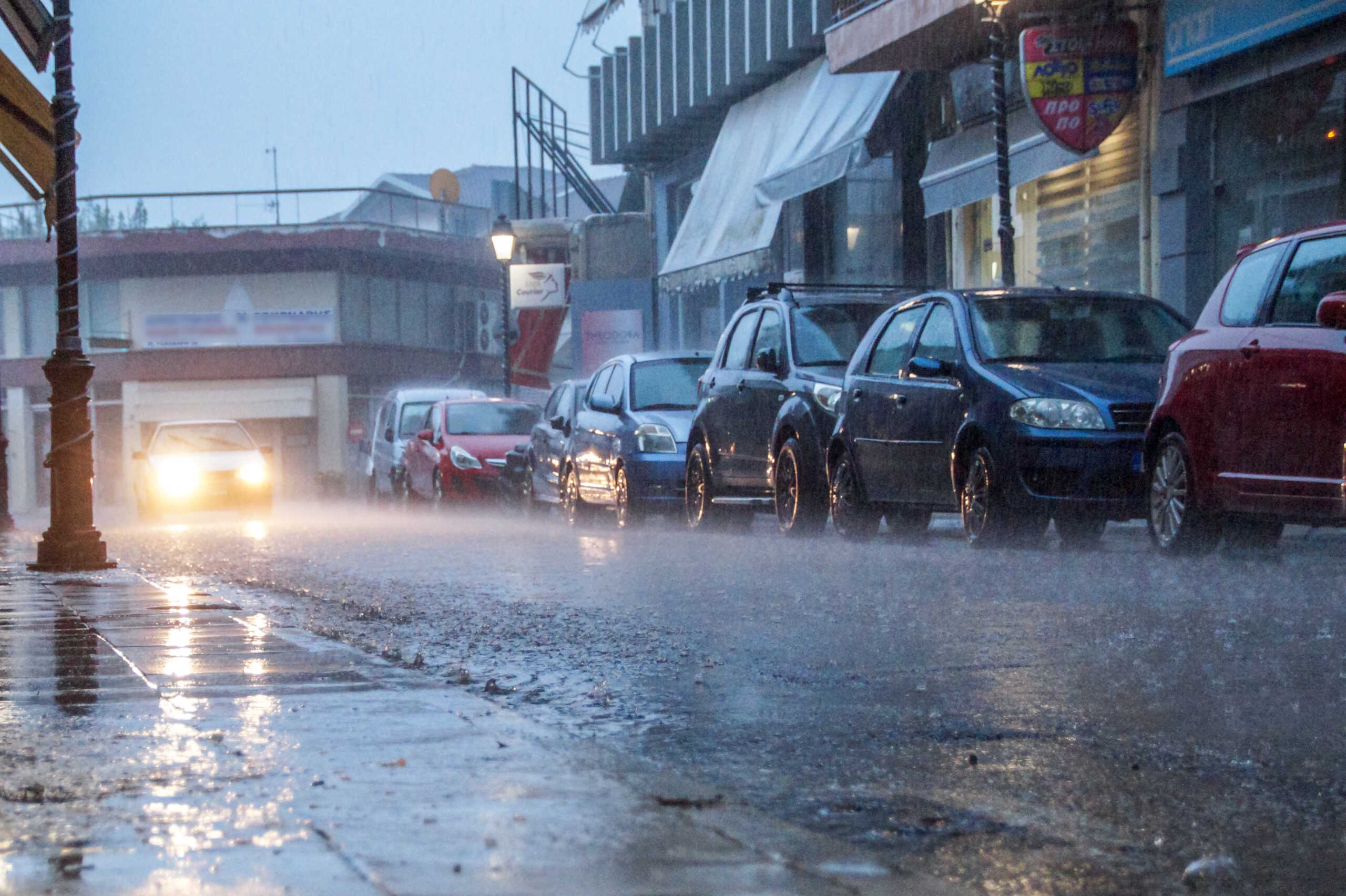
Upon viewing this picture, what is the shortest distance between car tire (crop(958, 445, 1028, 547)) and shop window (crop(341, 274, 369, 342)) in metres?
47.0

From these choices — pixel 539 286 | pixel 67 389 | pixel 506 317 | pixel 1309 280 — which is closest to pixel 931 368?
pixel 1309 280

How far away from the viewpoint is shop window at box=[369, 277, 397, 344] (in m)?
57.9

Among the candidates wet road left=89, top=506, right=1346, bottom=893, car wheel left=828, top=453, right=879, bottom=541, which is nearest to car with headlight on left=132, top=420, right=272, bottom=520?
wet road left=89, top=506, right=1346, bottom=893

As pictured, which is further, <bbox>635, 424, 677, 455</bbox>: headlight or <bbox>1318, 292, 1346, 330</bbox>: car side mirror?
<bbox>635, 424, 677, 455</bbox>: headlight

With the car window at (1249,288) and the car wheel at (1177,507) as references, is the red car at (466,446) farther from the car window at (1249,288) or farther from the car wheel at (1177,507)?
the car window at (1249,288)

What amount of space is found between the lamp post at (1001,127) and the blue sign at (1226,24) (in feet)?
5.04

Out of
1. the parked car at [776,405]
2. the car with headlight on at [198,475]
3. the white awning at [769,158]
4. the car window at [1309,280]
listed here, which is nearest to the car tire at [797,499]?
the parked car at [776,405]

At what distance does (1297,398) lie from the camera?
9.30 m

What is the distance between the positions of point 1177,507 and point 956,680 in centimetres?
476

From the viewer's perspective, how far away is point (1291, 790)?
4219mm

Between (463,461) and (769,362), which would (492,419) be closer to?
(463,461)

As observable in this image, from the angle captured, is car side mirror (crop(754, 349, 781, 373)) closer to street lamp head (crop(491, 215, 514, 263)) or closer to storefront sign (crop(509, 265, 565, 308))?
street lamp head (crop(491, 215, 514, 263))

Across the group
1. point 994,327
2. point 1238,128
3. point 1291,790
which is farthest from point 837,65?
point 1291,790

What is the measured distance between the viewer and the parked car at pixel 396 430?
27812mm
